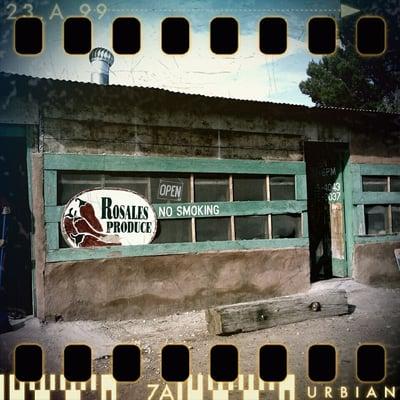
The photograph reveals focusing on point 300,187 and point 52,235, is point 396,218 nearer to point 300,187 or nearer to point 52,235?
point 300,187

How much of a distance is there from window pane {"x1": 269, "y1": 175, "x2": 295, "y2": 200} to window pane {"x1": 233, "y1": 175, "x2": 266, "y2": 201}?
8.2 inches

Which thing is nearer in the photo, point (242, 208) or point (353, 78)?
point (242, 208)

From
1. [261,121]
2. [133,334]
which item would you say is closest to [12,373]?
[133,334]

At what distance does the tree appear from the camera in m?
15.7

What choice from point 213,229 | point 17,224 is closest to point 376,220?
point 213,229

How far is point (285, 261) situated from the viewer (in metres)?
7.76

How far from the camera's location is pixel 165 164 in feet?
22.6

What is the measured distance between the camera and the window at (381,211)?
28.9 ft

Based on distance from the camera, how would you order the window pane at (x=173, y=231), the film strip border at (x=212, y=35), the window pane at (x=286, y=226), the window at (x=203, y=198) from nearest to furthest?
the film strip border at (x=212, y=35) < the window at (x=203, y=198) < the window pane at (x=173, y=231) < the window pane at (x=286, y=226)

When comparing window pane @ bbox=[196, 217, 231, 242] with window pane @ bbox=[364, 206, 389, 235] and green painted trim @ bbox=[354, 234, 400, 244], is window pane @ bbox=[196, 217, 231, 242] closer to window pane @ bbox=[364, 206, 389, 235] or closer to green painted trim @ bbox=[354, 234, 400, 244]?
green painted trim @ bbox=[354, 234, 400, 244]

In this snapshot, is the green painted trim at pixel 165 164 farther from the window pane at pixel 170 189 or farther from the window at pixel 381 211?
the window at pixel 381 211

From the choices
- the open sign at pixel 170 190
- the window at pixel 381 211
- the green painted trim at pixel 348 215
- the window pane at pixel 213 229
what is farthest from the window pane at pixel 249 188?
the window at pixel 381 211

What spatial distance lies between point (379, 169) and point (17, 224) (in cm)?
793

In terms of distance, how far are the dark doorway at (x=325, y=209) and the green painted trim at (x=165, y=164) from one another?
1.17 meters
